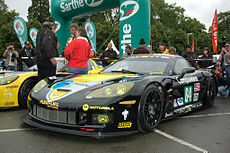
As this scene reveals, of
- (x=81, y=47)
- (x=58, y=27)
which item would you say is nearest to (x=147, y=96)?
(x=81, y=47)

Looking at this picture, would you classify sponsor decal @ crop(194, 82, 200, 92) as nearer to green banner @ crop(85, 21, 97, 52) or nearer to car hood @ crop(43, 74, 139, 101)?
car hood @ crop(43, 74, 139, 101)

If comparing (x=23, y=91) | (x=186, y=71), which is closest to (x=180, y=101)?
(x=186, y=71)

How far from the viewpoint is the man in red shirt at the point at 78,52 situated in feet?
15.5

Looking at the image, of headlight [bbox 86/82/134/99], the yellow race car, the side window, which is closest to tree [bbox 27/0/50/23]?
the yellow race car

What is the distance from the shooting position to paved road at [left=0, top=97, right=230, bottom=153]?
2.66 meters

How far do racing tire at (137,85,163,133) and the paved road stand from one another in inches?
4.9

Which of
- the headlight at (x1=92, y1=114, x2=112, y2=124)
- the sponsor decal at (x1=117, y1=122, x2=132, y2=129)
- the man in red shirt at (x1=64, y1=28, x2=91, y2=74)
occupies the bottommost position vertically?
the sponsor decal at (x1=117, y1=122, x2=132, y2=129)

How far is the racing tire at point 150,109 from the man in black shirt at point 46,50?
2.12 m

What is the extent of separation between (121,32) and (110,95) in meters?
6.92

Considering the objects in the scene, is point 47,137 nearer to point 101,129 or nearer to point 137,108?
point 101,129

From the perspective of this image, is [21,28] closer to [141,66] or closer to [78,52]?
[78,52]

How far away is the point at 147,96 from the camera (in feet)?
10.6

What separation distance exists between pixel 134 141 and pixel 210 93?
→ 3.05 metres

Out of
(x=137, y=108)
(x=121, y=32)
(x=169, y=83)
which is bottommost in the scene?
(x=137, y=108)
